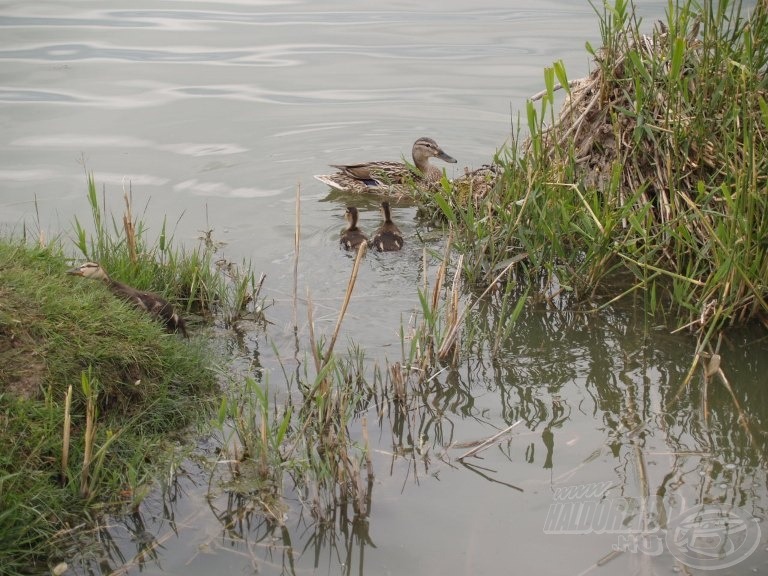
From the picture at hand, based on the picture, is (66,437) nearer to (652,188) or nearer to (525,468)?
(525,468)

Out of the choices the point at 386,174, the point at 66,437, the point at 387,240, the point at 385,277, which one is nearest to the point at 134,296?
the point at 66,437

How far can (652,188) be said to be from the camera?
662 centimetres

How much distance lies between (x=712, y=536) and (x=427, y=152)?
569 centimetres

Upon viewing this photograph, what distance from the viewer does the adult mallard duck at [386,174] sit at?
8.77 metres

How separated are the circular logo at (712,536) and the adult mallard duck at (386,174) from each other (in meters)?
5.02

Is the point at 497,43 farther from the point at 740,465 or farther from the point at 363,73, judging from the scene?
the point at 740,465

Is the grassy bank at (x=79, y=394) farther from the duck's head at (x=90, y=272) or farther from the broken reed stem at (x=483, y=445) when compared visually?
the broken reed stem at (x=483, y=445)

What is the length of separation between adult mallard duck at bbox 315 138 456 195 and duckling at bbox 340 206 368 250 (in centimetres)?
118

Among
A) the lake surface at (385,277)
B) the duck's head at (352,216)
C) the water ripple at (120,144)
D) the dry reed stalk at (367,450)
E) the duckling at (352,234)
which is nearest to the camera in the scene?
the lake surface at (385,277)

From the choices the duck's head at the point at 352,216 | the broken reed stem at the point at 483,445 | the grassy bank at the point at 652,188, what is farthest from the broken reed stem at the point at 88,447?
the duck's head at the point at 352,216

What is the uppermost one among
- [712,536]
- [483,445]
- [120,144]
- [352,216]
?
[120,144]

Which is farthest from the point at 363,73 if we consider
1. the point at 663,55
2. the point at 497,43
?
the point at 663,55

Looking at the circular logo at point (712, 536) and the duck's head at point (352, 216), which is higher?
the duck's head at point (352, 216)

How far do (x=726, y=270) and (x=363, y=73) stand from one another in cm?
722
